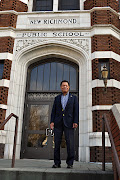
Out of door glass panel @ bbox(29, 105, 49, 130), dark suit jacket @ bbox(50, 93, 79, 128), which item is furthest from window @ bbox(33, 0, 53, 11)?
dark suit jacket @ bbox(50, 93, 79, 128)

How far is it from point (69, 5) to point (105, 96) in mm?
5311

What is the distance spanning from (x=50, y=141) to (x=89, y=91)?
260 centimetres

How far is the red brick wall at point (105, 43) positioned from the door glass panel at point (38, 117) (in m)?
3.35

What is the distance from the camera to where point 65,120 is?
431 cm

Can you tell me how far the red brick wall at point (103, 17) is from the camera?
852 cm

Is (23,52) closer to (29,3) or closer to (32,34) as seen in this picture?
(32,34)

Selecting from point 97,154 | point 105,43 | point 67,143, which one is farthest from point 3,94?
point 105,43

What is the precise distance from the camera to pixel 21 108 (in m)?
8.20

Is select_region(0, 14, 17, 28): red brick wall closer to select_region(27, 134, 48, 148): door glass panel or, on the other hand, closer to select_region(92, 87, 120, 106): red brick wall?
select_region(92, 87, 120, 106): red brick wall

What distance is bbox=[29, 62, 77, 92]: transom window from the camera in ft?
28.7

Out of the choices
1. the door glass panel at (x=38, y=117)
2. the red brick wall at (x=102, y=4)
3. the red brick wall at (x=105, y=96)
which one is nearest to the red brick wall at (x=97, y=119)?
the red brick wall at (x=105, y=96)

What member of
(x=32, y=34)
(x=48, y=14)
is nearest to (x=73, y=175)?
(x=32, y=34)

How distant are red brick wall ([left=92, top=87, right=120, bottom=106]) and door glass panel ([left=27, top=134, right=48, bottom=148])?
2.53 metres

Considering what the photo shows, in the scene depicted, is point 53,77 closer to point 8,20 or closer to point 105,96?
point 105,96
